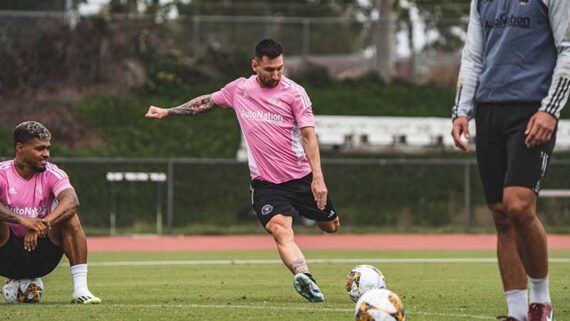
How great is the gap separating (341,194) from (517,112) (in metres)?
19.8

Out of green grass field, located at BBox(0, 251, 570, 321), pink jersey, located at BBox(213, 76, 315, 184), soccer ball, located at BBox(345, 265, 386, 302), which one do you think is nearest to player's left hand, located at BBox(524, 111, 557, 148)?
green grass field, located at BBox(0, 251, 570, 321)

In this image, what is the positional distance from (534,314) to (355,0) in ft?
104

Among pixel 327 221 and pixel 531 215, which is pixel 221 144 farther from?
pixel 531 215

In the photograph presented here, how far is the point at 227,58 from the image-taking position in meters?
35.0

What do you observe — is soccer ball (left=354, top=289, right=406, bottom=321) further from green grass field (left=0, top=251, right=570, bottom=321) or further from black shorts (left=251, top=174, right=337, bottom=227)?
black shorts (left=251, top=174, right=337, bottom=227)

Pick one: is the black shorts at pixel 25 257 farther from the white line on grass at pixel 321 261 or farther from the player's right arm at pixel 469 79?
the white line on grass at pixel 321 261

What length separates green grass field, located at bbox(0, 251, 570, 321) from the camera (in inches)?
344

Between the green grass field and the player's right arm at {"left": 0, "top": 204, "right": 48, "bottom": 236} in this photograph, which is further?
the player's right arm at {"left": 0, "top": 204, "right": 48, "bottom": 236}

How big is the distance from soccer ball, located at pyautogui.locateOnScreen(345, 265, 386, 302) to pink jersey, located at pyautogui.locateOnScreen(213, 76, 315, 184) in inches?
46.1

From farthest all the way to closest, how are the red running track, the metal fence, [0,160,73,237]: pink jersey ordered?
the metal fence
the red running track
[0,160,73,237]: pink jersey

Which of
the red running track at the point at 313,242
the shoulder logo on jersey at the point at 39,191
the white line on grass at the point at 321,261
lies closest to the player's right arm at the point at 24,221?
the shoulder logo on jersey at the point at 39,191

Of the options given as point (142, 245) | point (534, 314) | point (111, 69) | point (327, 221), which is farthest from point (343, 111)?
point (534, 314)

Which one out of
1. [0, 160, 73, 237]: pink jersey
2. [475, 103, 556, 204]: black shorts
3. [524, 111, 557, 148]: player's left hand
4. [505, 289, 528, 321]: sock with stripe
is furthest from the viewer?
[0, 160, 73, 237]: pink jersey

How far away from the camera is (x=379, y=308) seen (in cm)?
721
